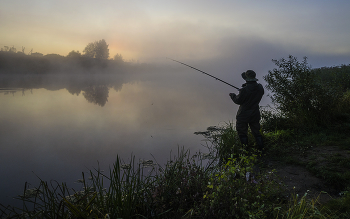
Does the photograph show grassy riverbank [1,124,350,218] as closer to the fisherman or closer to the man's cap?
the fisherman

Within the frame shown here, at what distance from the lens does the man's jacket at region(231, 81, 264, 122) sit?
20.5 ft

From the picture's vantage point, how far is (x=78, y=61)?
105 meters

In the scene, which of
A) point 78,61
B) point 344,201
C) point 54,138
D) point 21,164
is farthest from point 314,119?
point 78,61

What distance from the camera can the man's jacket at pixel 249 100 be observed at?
6250 millimetres

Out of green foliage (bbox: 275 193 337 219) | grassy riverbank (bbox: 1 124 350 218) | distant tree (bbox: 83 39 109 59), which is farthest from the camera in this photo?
distant tree (bbox: 83 39 109 59)

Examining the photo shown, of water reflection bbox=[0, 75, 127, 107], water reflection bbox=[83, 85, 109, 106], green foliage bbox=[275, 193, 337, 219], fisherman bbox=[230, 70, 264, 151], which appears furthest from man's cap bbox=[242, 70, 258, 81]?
water reflection bbox=[83, 85, 109, 106]

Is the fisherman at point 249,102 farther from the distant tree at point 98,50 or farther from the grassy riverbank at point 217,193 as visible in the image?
the distant tree at point 98,50

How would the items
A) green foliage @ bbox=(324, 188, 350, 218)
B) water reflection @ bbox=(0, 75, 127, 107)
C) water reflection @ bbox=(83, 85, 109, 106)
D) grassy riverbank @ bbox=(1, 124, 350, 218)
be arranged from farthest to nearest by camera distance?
Answer: water reflection @ bbox=(0, 75, 127, 107)
water reflection @ bbox=(83, 85, 109, 106)
green foliage @ bbox=(324, 188, 350, 218)
grassy riverbank @ bbox=(1, 124, 350, 218)

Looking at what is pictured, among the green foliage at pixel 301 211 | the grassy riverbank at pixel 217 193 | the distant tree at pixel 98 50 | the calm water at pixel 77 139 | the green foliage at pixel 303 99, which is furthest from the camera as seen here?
the distant tree at pixel 98 50

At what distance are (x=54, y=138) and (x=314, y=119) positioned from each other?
1157cm

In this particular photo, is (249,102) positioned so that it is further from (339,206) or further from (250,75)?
(339,206)

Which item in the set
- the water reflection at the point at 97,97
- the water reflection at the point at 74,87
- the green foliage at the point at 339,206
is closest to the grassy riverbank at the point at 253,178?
the green foliage at the point at 339,206

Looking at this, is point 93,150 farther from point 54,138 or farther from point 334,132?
point 334,132

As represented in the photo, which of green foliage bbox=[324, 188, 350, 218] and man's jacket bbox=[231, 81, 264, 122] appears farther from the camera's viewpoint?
man's jacket bbox=[231, 81, 264, 122]
